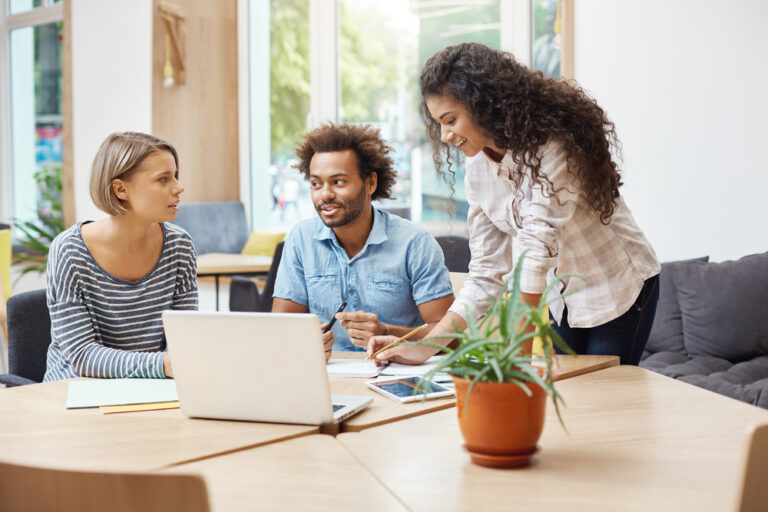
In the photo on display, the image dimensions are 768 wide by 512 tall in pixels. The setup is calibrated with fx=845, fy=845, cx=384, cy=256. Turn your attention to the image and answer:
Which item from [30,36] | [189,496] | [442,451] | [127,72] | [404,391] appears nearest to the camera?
[189,496]

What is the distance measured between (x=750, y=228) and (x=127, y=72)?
14.4 ft

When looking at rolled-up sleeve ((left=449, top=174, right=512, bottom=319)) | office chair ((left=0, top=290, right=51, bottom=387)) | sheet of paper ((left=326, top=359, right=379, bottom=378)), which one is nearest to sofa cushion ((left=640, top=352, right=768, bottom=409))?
rolled-up sleeve ((left=449, top=174, right=512, bottom=319))

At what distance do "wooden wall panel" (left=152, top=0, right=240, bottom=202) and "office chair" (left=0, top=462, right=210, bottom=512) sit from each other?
4949 mm

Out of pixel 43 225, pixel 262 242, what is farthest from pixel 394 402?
pixel 43 225

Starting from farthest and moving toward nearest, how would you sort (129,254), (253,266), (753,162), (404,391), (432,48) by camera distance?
(432,48) < (253,266) < (753,162) < (129,254) < (404,391)

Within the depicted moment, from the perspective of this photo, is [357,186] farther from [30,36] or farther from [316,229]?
[30,36]

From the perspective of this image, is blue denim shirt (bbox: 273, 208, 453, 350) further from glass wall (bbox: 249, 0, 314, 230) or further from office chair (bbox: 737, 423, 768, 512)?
glass wall (bbox: 249, 0, 314, 230)

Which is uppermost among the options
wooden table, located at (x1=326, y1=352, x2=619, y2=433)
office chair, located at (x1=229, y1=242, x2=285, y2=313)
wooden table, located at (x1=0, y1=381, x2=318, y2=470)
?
wooden table, located at (x1=326, y1=352, x2=619, y2=433)

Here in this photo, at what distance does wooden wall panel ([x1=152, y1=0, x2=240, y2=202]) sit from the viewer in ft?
18.6

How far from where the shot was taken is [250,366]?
143 cm

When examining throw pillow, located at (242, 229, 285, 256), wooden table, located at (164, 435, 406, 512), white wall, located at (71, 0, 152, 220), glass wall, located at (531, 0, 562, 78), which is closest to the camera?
wooden table, located at (164, 435, 406, 512)

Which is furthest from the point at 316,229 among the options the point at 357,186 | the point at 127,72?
the point at 127,72

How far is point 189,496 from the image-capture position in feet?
2.69

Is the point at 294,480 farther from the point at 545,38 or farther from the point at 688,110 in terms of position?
the point at 545,38
